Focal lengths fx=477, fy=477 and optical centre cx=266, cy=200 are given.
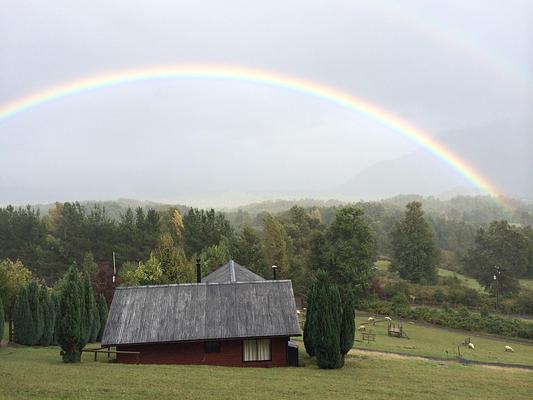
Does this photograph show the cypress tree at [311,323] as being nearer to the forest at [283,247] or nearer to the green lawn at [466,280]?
the forest at [283,247]

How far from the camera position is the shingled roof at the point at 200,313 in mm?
22422

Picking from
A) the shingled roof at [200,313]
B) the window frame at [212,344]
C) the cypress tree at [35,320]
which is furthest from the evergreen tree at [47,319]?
the window frame at [212,344]

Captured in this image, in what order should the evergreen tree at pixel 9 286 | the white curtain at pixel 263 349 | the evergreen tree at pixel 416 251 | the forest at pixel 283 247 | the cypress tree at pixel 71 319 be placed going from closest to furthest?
the cypress tree at pixel 71 319, the white curtain at pixel 263 349, the evergreen tree at pixel 9 286, the forest at pixel 283 247, the evergreen tree at pixel 416 251

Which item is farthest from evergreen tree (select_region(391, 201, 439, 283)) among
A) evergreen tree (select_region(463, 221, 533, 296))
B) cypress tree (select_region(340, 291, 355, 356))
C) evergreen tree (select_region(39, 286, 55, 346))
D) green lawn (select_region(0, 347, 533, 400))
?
evergreen tree (select_region(39, 286, 55, 346))

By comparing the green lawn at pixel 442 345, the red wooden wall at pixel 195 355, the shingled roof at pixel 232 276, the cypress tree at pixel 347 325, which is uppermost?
the shingled roof at pixel 232 276

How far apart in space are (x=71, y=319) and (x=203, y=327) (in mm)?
5987

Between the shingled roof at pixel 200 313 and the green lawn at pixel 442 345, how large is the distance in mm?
9664

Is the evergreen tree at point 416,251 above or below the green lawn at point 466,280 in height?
above

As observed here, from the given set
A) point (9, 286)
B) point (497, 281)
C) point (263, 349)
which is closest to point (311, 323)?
point (263, 349)

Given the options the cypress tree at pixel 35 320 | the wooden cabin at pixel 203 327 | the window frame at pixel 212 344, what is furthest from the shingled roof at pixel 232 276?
the cypress tree at pixel 35 320

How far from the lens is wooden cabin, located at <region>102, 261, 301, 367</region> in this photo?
880 inches

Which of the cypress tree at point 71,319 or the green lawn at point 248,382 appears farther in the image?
the cypress tree at point 71,319

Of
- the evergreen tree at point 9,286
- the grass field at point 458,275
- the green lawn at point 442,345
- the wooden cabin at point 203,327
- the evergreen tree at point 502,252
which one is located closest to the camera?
the wooden cabin at point 203,327

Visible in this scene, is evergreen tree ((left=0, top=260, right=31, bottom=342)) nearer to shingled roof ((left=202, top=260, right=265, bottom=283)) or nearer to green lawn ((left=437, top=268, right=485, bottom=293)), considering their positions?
shingled roof ((left=202, top=260, right=265, bottom=283))
